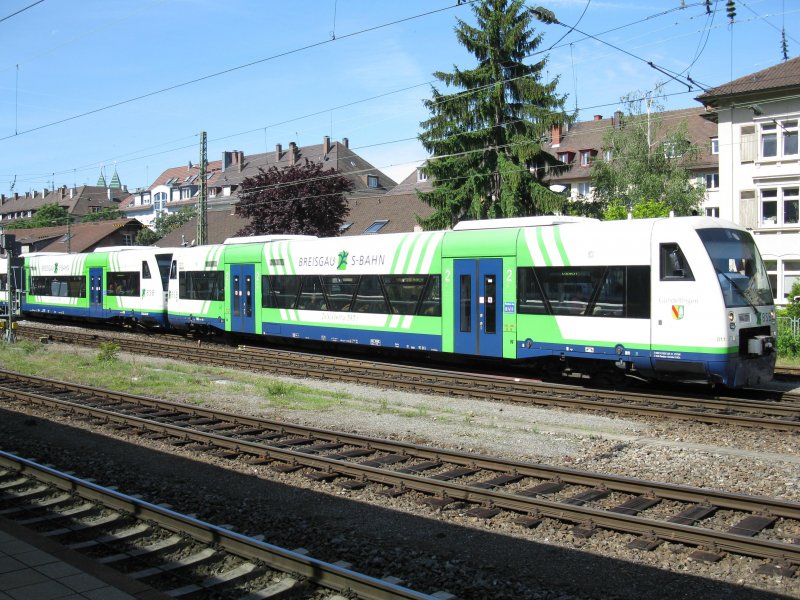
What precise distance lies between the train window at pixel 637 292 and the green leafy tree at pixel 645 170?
2615 centimetres

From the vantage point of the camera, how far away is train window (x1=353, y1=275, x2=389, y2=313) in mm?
18078

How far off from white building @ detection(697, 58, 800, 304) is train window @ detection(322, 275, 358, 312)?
60.9 ft

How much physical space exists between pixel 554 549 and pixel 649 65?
14334 mm

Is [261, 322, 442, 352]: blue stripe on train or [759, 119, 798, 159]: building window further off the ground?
[759, 119, 798, 159]: building window

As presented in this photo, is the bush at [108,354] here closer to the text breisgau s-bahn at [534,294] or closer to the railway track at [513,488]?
the text breisgau s-bahn at [534,294]

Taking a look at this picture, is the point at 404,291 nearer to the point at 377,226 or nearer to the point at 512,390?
the point at 512,390

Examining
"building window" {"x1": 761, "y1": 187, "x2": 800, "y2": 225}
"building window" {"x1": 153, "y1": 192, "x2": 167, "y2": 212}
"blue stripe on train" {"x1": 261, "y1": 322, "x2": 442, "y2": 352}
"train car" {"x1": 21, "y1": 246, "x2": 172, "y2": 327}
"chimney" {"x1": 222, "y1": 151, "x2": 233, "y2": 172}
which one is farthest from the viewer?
"building window" {"x1": 153, "y1": 192, "x2": 167, "y2": 212}

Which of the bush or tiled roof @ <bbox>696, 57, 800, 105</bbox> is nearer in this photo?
the bush

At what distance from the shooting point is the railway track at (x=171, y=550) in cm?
534

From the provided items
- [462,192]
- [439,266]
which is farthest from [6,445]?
[462,192]

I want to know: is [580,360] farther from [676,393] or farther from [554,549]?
[554,549]

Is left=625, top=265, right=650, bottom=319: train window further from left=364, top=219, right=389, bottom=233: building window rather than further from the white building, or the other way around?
left=364, top=219, right=389, bottom=233: building window

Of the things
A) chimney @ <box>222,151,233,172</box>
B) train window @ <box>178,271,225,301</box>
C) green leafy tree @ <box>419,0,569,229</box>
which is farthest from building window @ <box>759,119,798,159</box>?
chimney @ <box>222,151,233,172</box>

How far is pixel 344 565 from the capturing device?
577 centimetres
